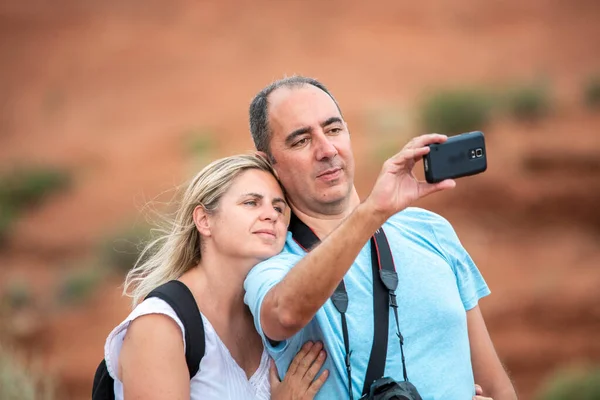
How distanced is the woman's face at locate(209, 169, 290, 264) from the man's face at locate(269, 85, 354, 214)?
8 cm

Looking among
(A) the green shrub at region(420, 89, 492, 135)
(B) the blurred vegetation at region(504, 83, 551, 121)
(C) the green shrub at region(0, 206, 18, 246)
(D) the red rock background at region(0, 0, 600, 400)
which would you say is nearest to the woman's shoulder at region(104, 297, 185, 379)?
(D) the red rock background at region(0, 0, 600, 400)

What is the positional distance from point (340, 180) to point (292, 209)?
0.81ft

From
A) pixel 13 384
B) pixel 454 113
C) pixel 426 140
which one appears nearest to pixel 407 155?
pixel 426 140

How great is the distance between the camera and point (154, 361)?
9.37ft

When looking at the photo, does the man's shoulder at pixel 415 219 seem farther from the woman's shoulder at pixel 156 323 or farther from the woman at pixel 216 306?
the woman's shoulder at pixel 156 323

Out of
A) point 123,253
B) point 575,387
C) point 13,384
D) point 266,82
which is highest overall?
point 266,82

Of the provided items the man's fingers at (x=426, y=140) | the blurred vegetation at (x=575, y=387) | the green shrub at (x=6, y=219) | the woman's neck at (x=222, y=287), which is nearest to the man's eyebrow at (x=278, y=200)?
the woman's neck at (x=222, y=287)

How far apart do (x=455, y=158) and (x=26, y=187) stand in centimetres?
1640

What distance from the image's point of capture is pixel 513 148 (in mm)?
16516

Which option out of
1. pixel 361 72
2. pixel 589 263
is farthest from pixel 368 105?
pixel 589 263

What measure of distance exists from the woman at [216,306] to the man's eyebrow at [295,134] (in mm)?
138

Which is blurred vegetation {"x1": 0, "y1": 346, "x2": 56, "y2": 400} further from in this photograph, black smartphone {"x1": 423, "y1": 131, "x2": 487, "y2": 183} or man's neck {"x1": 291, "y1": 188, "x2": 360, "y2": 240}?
black smartphone {"x1": 423, "y1": 131, "x2": 487, "y2": 183}

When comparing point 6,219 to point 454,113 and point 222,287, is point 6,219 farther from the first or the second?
point 222,287

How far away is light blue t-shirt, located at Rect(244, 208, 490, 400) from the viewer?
9.70ft
